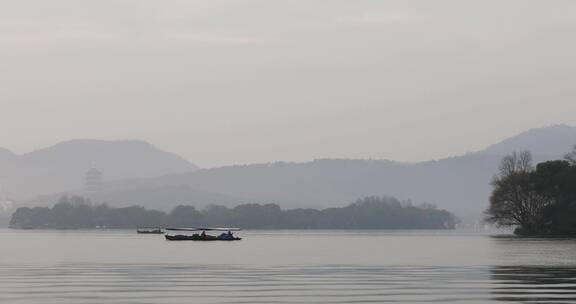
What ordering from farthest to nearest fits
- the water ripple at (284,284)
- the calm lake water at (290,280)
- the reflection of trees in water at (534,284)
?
the calm lake water at (290,280)
the water ripple at (284,284)
the reflection of trees in water at (534,284)

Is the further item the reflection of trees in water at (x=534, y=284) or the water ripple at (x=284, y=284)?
the water ripple at (x=284, y=284)

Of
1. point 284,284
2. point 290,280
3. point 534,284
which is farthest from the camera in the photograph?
point 290,280

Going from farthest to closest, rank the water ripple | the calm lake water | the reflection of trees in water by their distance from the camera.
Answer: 1. the calm lake water
2. the water ripple
3. the reflection of trees in water

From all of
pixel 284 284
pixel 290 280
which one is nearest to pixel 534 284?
pixel 284 284

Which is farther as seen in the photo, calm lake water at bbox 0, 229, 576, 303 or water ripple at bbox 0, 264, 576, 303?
calm lake water at bbox 0, 229, 576, 303

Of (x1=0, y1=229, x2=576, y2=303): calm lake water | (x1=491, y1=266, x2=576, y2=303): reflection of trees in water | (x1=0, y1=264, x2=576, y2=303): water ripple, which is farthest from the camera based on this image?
(x1=0, y1=229, x2=576, y2=303): calm lake water

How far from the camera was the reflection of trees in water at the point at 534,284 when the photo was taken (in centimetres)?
7231

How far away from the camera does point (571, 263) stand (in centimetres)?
11356

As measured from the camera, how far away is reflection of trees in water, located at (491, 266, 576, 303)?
2847 inches

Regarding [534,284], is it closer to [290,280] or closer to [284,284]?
[284,284]

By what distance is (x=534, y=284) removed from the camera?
83750 millimetres

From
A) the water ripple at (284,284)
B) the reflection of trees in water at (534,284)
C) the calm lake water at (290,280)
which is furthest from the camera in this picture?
the calm lake water at (290,280)

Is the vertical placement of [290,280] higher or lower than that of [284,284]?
higher

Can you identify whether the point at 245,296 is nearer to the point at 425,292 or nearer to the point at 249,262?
the point at 425,292
